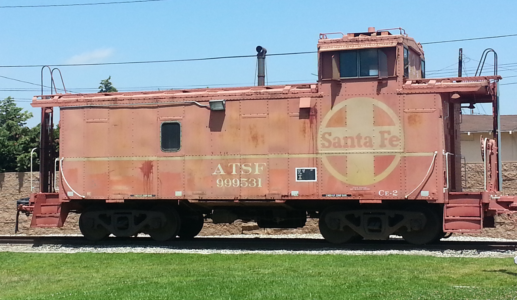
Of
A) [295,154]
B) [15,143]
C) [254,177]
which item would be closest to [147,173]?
[254,177]

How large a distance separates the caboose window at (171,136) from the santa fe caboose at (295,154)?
0.03 meters

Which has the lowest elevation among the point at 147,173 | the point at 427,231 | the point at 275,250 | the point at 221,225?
the point at 275,250

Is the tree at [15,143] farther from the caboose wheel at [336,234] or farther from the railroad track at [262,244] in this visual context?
the caboose wheel at [336,234]

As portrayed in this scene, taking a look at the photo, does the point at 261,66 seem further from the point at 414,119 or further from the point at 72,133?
the point at 414,119

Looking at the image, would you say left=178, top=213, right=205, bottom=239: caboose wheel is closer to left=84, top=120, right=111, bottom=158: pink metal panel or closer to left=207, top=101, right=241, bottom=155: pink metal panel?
left=207, top=101, right=241, bottom=155: pink metal panel

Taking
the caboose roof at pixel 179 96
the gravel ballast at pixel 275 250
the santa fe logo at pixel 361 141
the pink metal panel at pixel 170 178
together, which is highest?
the caboose roof at pixel 179 96

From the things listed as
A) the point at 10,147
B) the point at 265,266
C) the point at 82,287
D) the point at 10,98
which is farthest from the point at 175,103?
the point at 10,98

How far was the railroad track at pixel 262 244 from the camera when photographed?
622 inches

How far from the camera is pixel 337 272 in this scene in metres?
11.5

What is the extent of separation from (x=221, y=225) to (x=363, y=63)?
9.22 m

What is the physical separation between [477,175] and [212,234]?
9375 mm

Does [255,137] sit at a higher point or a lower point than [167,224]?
higher

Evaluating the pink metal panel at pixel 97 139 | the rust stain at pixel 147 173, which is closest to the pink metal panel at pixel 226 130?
the rust stain at pixel 147 173

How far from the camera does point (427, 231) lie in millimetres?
16250
